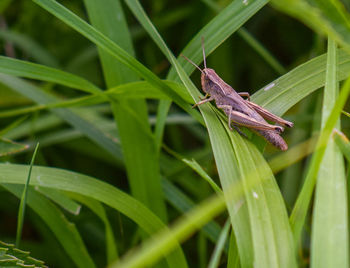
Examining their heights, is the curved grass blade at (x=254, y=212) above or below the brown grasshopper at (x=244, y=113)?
below

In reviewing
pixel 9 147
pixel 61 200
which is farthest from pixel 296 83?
pixel 9 147

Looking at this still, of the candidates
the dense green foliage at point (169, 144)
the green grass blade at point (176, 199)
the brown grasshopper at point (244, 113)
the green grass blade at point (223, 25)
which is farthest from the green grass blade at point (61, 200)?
the green grass blade at point (223, 25)

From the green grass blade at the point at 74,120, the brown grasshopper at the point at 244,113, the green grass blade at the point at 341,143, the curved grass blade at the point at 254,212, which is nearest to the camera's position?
the curved grass blade at the point at 254,212

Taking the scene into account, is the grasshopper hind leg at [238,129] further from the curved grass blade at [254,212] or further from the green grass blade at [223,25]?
the green grass blade at [223,25]

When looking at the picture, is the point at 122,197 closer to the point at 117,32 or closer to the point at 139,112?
the point at 139,112

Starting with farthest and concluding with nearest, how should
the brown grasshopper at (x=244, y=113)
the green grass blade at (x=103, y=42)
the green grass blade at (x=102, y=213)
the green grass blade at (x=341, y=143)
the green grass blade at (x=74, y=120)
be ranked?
the green grass blade at (x=74, y=120), the green grass blade at (x=102, y=213), the brown grasshopper at (x=244, y=113), the green grass blade at (x=103, y=42), the green grass blade at (x=341, y=143)

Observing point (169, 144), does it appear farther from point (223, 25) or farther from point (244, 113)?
point (223, 25)

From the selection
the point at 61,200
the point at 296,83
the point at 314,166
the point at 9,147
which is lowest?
the point at 314,166

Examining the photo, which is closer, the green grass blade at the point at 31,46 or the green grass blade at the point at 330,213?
the green grass blade at the point at 330,213
